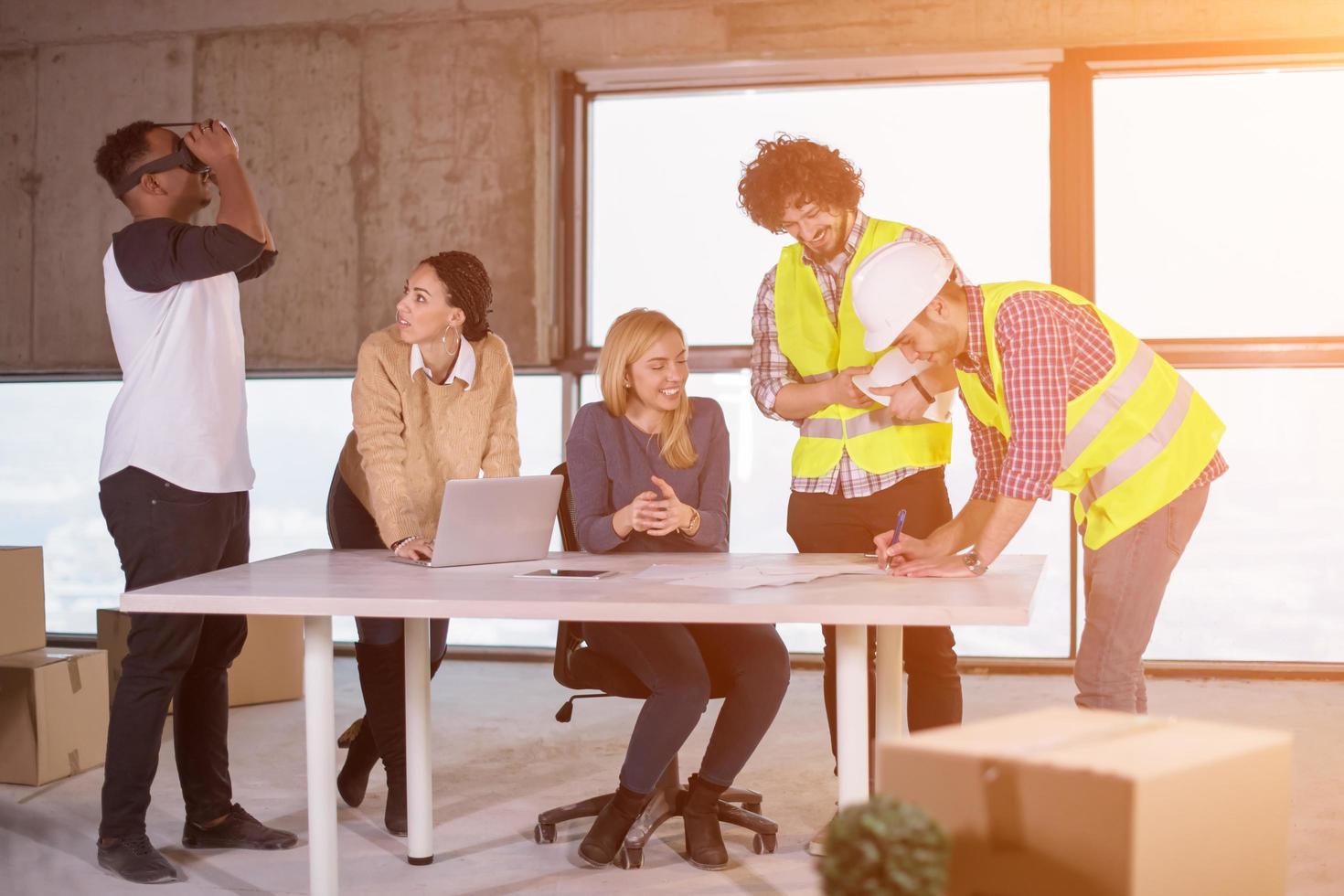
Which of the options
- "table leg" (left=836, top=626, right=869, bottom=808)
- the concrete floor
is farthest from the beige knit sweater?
"table leg" (left=836, top=626, right=869, bottom=808)

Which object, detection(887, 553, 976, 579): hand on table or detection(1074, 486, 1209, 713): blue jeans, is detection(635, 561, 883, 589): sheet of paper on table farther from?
Answer: detection(1074, 486, 1209, 713): blue jeans

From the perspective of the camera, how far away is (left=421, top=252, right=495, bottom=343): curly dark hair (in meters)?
2.95

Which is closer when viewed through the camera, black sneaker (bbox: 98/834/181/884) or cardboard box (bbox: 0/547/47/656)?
black sneaker (bbox: 98/834/181/884)

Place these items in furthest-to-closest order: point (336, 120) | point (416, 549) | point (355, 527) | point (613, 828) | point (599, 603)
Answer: point (336, 120) < point (355, 527) < point (613, 828) < point (416, 549) < point (599, 603)

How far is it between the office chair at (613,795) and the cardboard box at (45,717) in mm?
1425

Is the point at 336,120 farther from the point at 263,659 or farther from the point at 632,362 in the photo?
the point at 632,362

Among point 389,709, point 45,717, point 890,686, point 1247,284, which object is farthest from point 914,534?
point 1247,284

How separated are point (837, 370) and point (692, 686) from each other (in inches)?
31.6

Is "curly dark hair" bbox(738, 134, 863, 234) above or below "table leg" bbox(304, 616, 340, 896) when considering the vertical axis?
above

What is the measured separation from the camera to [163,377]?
279cm

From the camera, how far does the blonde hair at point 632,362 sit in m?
2.96

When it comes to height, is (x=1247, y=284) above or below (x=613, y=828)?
above

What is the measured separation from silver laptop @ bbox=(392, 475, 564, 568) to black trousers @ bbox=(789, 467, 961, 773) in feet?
2.05

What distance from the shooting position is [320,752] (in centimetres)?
249
